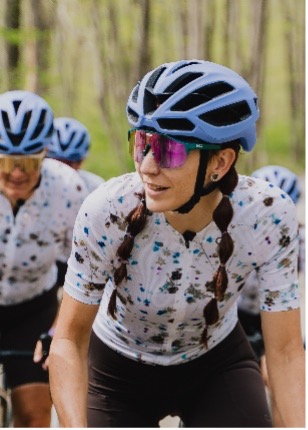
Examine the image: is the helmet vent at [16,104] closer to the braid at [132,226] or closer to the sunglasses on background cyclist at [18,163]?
the sunglasses on background cyclist at [18,163]

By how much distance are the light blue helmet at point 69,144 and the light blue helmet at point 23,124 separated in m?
1.63

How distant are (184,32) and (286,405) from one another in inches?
473

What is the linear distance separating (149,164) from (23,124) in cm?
182

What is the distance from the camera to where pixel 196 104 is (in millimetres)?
2346

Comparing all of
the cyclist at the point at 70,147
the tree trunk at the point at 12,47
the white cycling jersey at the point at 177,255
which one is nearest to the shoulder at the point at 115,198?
the white cycling jersey at the point at 177,255

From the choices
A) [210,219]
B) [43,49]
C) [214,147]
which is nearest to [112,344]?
[210,219]

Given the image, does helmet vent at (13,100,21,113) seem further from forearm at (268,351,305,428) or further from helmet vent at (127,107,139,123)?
forearm at (268,351,305,428)

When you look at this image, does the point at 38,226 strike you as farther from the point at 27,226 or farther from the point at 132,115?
the point at 132,115

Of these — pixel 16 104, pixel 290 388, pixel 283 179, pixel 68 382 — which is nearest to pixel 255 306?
pixel 283 179

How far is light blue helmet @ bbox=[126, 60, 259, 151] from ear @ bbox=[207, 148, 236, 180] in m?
0.05

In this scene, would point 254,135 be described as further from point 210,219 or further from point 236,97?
point 210,219

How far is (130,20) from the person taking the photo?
1445cm

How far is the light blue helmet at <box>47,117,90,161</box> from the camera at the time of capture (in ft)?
18.8

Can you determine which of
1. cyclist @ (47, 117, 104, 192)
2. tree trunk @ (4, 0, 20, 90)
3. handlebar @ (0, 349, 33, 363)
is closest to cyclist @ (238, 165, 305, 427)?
handlebar @ (0, 349, 33, 363)
